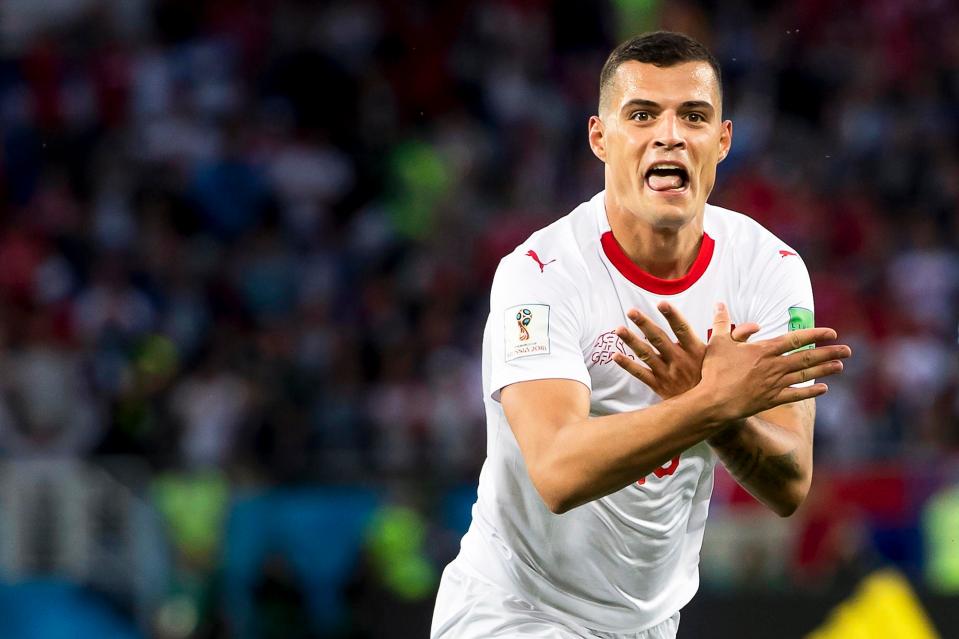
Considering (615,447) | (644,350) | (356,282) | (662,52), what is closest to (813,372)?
(644,350)

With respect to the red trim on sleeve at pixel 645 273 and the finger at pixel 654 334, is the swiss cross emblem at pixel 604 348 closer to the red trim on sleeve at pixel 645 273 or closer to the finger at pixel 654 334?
the red trim on sleeve at pixel 645 273

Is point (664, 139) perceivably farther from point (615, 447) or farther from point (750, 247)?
point (615, 447)

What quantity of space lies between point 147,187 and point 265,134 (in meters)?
1.08

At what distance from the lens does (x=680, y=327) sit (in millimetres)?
3547

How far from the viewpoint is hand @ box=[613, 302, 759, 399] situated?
140 inches

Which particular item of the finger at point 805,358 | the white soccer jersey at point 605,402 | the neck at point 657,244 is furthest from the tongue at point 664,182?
the finger at point 805,358

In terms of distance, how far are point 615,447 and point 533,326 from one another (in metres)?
0.46

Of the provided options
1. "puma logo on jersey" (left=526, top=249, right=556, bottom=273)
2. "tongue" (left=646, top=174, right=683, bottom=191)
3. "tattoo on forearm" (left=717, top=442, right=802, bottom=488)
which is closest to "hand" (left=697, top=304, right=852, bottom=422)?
"tattoo on forearm" (left=717, top=442, right=802, bottom=488)

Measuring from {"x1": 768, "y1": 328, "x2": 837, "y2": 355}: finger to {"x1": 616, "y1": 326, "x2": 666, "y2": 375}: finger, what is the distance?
268 millimetres

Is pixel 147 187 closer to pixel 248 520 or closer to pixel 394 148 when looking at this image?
pixel 394 148

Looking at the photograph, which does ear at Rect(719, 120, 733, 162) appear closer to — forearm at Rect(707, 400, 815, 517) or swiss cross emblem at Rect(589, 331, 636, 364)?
swiss cross emblem at Rect(589, 331, 636, 364)

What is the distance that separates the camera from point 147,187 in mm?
11461

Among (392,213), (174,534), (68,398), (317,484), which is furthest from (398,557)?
(392,213)

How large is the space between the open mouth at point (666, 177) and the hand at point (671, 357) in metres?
0.46
